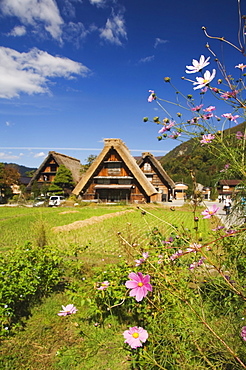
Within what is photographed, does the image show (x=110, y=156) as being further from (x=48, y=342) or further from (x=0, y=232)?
(x=48, y=342)

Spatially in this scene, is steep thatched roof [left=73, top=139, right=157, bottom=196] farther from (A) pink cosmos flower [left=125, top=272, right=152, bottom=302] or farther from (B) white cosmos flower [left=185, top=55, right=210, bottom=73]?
(A) pink cosmos flower [left=125, top=272, right=152, bottom=302]

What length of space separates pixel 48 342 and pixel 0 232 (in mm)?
6181

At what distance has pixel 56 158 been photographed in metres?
27.5

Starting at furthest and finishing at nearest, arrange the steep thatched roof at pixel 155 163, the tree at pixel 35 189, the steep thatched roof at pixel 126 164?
the tree at pixel 35 189
the steep thatched roof at pixel 155 163
the steep thatched roof at pixel 126 164

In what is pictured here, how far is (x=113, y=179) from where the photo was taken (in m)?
20.3

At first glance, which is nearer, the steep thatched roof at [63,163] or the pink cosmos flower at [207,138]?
the pink cosmos flower at [207,138]

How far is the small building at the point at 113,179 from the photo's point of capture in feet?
64.7

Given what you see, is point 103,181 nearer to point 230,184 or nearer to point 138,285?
point 230,184

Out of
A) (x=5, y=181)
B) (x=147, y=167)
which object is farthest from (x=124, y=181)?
(x=5, y=181)

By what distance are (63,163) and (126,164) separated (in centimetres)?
1102

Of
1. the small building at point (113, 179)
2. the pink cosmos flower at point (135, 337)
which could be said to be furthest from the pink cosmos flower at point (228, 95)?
the small building at point (113, 179)

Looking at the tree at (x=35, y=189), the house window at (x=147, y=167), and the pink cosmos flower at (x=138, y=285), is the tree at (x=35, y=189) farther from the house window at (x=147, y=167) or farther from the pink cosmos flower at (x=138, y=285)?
the pink cosmos flower at (x=138, y=285)

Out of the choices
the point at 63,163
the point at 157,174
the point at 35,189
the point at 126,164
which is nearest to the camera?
the point at 126,164

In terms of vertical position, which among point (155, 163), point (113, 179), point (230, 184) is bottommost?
point (230, 184)
